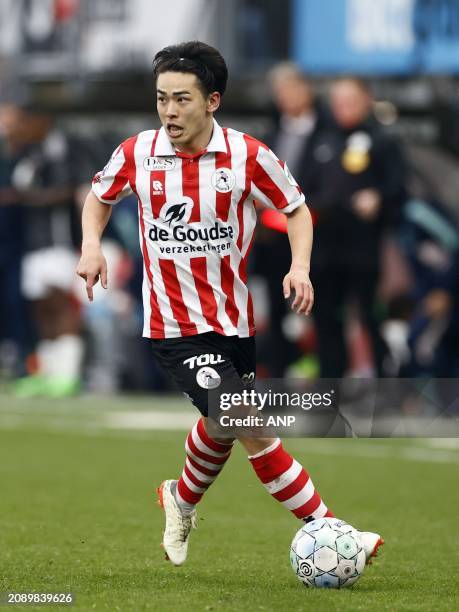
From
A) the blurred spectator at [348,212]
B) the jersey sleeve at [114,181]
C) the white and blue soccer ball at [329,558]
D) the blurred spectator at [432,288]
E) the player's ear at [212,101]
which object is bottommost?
the blurred spectator at [432,288]

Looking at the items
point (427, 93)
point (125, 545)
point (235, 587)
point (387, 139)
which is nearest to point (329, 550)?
point (235, 587)

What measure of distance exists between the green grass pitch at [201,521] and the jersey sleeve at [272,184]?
57.1 inches

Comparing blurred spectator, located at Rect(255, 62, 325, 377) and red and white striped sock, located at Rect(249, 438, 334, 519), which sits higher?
red and white striped sock, located at Rect(249, 438, 334, 519)

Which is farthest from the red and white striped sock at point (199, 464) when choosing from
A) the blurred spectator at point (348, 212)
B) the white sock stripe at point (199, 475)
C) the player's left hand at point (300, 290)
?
the blurred spectator at point (348, 212)

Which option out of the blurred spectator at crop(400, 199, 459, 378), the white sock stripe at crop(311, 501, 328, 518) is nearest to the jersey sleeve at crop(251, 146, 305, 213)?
the white sock stripe at crop(311, 501, 328, 518)

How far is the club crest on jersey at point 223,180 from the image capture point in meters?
6.22

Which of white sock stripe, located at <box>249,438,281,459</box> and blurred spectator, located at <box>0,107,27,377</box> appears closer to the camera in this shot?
white sock stripe, located at <box>249,438,281,459</box>

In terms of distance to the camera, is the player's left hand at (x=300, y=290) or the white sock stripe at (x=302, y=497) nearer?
the player's left hand at (x=300, y=290)

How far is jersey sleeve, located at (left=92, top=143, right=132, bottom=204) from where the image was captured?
6.35 metres

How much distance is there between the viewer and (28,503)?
8.66m

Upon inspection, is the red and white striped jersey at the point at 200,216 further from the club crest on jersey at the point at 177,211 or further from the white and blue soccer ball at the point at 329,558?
the white and blue soccer ball at the point at 329,558

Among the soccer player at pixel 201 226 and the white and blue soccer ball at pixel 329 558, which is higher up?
the soccer player at pixel 201 226
